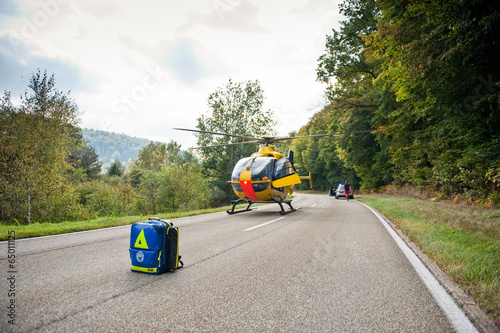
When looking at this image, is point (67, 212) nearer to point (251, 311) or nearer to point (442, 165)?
point (251, 311)

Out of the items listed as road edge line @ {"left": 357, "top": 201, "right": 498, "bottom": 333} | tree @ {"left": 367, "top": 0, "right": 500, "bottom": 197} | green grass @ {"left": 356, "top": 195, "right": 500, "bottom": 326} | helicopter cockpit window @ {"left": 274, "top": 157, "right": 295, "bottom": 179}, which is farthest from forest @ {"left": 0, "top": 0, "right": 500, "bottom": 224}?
road edge line @ {"left": 357, "top": 201, "right": 498, "bottom": 333}

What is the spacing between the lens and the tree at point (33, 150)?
11664 mm

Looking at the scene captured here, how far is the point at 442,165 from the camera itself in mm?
14562

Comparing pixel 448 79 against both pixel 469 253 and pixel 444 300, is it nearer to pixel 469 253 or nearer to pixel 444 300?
pixel 469 253

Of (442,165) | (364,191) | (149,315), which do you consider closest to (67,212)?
(149,315)

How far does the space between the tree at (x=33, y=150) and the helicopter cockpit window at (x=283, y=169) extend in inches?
420

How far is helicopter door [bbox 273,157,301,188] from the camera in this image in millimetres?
10938

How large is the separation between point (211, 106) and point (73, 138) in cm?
2063

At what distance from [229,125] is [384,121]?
58.5 ft

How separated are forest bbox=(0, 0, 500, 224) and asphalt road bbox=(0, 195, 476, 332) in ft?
18.8

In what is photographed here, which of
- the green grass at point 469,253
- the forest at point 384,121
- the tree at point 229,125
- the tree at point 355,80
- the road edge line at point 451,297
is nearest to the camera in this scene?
the road edge line at point 451,297

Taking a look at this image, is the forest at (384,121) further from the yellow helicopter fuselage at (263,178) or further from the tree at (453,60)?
the yellow helicopter fuselage at (263,178)

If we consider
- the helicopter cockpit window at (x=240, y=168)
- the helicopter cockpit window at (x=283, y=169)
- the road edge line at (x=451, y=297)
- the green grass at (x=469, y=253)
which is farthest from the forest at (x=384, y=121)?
the road edge line at (x=451, y=297)

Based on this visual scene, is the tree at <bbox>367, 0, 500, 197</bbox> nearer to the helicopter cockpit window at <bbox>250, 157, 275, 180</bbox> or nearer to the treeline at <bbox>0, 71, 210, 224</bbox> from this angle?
the helicopter cockpit window at <bbox>250, 157, 275, 180</bbox>
